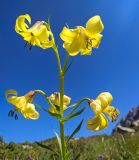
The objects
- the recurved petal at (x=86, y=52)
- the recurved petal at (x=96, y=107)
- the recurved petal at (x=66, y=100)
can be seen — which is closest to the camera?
the recurved petal at (x=96, y=107)

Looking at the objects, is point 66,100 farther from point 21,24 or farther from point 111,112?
point 21,24

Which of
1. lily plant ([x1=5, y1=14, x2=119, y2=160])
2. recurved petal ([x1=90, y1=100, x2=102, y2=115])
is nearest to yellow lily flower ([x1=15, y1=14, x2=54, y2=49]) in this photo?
lily plant ([x1=5, y1=14, x2=119, y2=160])

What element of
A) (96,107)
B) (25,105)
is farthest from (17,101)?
(96,107)

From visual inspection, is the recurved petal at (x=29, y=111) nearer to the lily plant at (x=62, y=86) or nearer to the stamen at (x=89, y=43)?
the lily plant at (x=62, y=86)

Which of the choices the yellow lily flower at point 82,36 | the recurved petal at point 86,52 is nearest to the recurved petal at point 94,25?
the yellow lily flower at point 82,36

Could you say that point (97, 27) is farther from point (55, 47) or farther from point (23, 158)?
point (23, 158)

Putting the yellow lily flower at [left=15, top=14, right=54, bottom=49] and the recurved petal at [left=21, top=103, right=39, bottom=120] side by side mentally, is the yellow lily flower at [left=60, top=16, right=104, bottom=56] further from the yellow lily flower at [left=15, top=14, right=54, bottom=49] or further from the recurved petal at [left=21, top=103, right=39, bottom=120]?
the recurved petal at [left=21, top=103, right=39, bottom=120]
